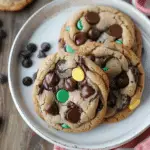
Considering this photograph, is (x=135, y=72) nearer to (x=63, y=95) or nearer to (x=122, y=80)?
(x=122, y=80)

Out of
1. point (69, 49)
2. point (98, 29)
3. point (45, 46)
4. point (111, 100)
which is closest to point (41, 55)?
point (45, 46)

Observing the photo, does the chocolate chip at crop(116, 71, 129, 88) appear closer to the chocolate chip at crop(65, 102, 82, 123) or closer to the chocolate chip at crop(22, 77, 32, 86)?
the chocolate chip at crop(65, 102, 82, 123)

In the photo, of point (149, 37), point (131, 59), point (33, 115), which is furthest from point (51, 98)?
point (149, 37)

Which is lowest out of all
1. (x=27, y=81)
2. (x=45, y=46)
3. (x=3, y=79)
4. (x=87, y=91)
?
(x=3, y=79)

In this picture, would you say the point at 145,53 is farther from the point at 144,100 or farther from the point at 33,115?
the point at 33,115

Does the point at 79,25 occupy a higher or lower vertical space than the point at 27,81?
higher

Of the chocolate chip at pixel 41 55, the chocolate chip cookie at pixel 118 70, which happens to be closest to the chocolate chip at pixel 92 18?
the chocolate chip cookie at pixel 118 70
